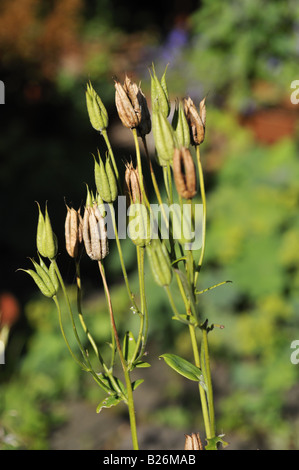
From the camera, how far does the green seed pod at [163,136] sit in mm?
586

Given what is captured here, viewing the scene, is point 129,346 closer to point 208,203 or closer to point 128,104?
point 128,104

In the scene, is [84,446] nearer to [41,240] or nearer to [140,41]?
[41,240]

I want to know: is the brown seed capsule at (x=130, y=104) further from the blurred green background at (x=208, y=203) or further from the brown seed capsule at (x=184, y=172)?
the blurred green background at (x=208, y=203)

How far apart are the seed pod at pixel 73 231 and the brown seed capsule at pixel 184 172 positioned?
146 mm

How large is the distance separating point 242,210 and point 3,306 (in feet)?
5.51

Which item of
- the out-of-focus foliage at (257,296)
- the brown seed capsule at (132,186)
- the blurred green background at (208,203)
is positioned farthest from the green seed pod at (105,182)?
the out-of-focus foliage at (257,296)

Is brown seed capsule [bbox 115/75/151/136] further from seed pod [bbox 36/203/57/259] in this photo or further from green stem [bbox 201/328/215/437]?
green stem [bbox 201/328/215/437]

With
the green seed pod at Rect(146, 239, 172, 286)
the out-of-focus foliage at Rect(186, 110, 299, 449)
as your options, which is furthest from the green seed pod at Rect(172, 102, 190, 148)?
the out-of-focus foliage at Rect(186, 110, 299, 449)

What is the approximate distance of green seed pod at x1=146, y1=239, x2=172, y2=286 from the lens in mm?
566

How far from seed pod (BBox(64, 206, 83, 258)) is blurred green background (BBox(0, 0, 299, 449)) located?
1.19ft

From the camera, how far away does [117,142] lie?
5414mm

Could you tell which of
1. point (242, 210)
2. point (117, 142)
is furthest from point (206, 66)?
point (242, 210)

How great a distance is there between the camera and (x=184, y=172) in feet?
1.87

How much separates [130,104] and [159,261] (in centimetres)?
18
